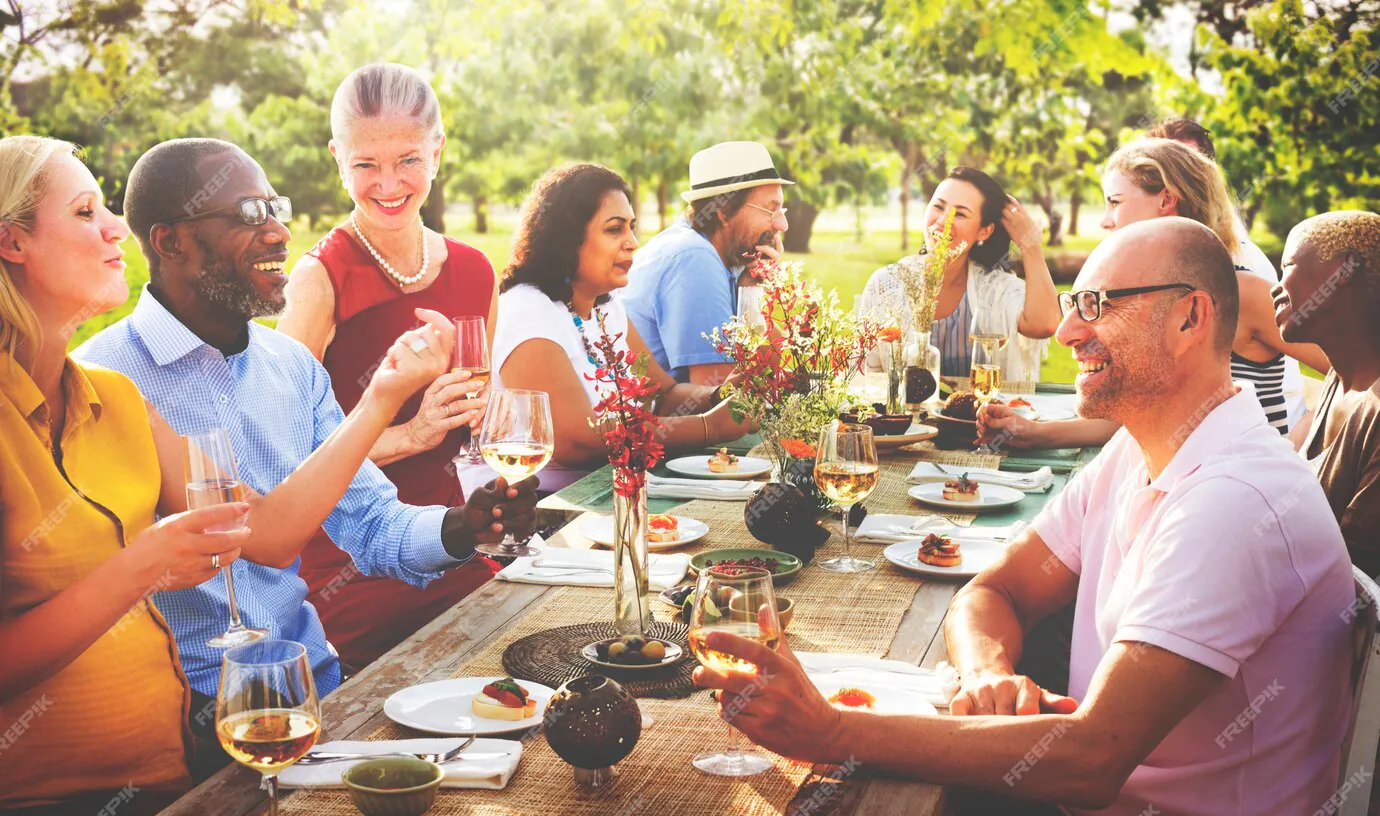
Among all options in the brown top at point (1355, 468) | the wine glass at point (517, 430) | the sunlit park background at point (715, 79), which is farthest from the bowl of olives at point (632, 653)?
the sunlit park background at point (715, 79)

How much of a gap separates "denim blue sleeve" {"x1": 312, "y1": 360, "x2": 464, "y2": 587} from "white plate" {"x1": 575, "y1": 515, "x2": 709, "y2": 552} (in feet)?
1.16

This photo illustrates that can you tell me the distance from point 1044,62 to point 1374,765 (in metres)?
9.03

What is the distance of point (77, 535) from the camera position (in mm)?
2119

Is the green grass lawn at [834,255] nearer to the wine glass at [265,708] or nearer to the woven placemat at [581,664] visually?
the woven placemat at [581,664]

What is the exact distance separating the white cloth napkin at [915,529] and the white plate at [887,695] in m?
0.96

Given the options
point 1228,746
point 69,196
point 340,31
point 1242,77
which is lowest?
point 1228,746

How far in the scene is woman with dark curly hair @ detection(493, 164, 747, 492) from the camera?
402 cm

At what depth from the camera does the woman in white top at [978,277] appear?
567 centimetres

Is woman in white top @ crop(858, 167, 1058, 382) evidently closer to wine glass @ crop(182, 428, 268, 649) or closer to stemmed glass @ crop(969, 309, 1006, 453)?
stemmed glass @ crop(969, 309, 1006, 453)

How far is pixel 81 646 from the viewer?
2.00 meters

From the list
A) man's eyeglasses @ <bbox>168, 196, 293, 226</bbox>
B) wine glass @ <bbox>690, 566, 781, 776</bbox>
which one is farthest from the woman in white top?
wine glass @ <bbox>690, 566, 781, 776</bbox>

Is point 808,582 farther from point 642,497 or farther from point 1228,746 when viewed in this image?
point 1228,746

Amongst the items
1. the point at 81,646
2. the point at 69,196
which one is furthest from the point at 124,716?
the point at 69,196

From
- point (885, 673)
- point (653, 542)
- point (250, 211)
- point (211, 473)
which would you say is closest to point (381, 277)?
point (250, 211)
